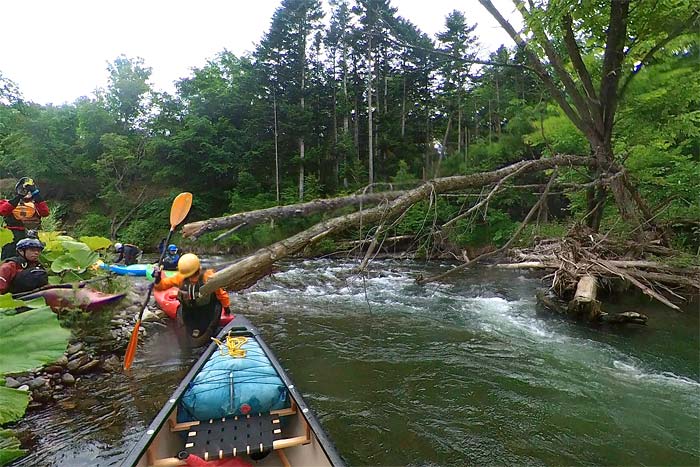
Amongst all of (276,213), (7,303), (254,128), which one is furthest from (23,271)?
(254,128)

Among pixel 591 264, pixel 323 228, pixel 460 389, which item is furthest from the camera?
pixel 591 264

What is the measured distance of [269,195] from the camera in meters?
23.5

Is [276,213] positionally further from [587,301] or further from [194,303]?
[587,301]

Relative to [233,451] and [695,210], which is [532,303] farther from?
[233,451]

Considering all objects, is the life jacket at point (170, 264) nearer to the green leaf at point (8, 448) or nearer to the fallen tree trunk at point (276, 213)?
the fallen tree trunk at point (276, 213)

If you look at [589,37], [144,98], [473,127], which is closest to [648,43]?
[589,37]

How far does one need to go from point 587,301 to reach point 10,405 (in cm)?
800

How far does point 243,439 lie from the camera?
282 cm

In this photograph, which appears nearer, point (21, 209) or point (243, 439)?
point (243, 439)

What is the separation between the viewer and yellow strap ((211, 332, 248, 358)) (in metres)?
4.01

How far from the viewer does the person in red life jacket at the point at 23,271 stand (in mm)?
4605

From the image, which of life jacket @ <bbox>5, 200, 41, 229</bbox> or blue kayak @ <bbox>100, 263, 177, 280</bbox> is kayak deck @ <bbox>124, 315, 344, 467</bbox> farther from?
blue kayak @ <bbox>100, 263, 177, 280</bbox>

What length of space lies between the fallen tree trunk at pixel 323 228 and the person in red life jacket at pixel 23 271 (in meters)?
4.00

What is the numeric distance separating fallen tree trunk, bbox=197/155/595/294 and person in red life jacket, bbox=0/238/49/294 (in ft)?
13.1
